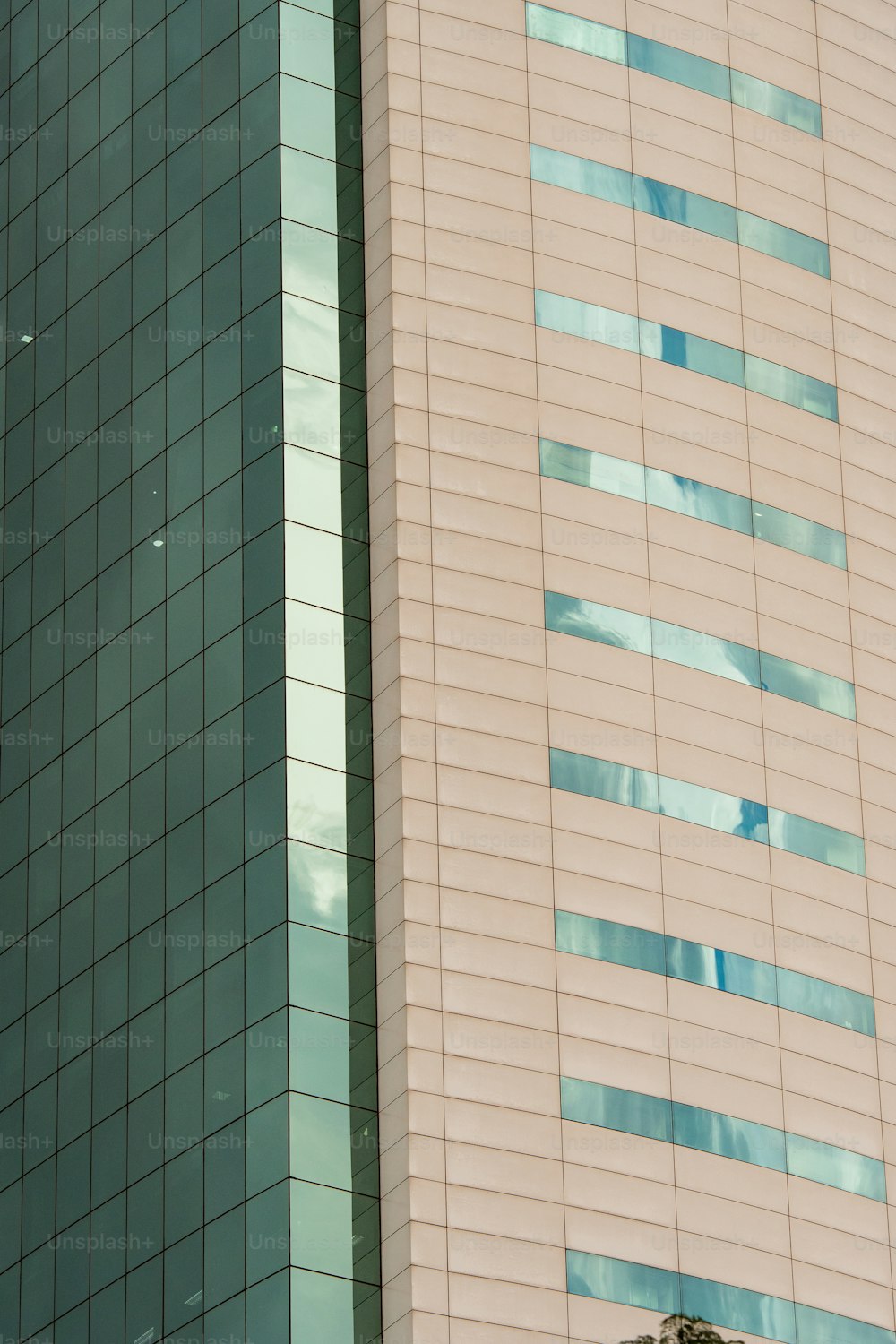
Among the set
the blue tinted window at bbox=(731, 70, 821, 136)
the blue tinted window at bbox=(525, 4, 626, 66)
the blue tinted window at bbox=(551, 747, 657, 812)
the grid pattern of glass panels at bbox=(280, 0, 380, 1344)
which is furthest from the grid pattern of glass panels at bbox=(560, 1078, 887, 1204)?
the blue tinted window at bbox=(731, 70, 821, 136)

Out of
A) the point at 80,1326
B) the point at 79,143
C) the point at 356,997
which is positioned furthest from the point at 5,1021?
the point at 79,143

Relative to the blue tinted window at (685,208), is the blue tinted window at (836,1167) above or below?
below

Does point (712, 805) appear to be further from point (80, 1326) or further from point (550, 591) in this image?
point (80, 1326)

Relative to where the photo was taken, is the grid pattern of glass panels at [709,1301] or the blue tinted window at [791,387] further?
the blue tinted window at [791,387]

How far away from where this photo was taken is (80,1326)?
2416 inches

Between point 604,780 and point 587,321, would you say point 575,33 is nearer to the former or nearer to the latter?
point 587,321

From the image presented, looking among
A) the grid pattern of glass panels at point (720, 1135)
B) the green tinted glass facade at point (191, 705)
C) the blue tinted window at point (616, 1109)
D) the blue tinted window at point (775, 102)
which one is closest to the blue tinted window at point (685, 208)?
the blue tinted window at point (775, 102)

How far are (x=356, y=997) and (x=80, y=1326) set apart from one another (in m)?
11.0

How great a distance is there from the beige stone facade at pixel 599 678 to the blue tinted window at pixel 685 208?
0.36 meters

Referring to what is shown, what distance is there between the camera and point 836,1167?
62.9 m

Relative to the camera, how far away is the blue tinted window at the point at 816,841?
65.1m

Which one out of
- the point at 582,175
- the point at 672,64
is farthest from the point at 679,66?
the point at 582,175

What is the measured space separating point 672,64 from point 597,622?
17.4 m

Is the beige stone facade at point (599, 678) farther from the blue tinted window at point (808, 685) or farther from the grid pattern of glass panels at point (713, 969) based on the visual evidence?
the blue tinted window at point (808, 685)
